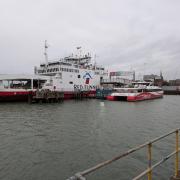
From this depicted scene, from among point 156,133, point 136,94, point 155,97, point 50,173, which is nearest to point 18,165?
point 50,173

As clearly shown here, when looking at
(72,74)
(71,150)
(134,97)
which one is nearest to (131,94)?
(134,97)

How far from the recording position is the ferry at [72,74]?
45.5 metres

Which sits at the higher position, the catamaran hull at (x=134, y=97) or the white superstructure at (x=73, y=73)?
the white superstructure at (x=73, y=73)

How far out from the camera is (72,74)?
48.2m

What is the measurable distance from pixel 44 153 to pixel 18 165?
1.71 meters

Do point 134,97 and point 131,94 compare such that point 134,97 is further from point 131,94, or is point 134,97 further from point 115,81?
point 115,81

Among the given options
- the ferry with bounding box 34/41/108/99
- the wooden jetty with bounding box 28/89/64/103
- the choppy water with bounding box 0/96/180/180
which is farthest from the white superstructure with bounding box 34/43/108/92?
the choppy water with bounding box 0/96/180/180

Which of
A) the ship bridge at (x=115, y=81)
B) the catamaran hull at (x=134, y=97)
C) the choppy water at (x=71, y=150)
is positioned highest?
the ship bridge at (x=115, y=81)

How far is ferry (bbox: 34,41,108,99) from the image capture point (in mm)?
45459

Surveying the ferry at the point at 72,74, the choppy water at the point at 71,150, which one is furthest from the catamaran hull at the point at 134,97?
the choppy water at the point at 71,150

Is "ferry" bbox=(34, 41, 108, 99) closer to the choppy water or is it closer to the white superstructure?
the white superstructure

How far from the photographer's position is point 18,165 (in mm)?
8539

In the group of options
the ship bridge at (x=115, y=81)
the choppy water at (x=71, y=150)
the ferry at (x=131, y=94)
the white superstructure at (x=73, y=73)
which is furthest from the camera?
the ship bridge at (x=115, y=81)

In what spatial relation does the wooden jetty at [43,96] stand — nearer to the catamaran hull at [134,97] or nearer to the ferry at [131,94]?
the catamaran hull at [134,97]
